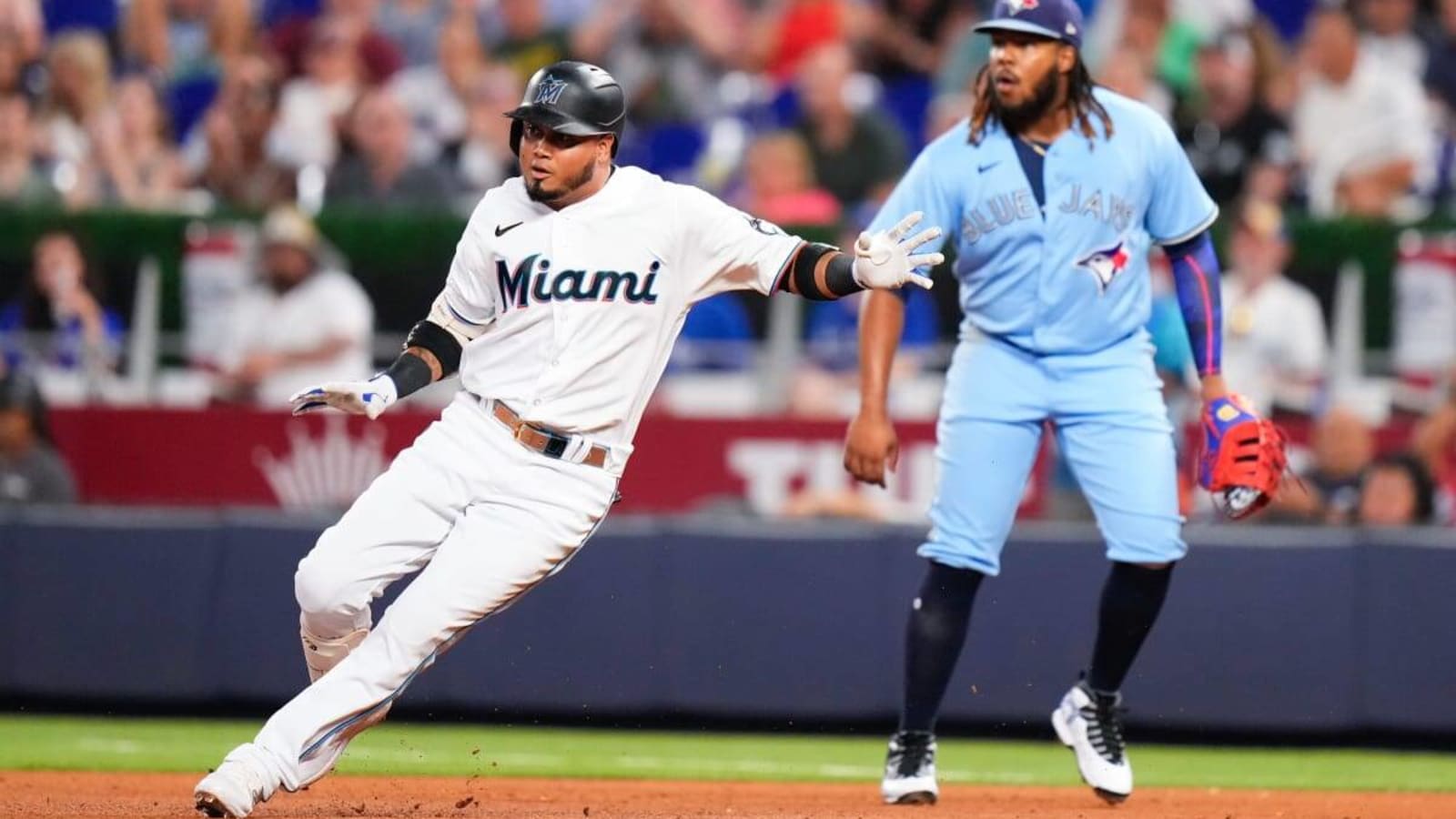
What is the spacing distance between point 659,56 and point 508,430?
741 centimetres

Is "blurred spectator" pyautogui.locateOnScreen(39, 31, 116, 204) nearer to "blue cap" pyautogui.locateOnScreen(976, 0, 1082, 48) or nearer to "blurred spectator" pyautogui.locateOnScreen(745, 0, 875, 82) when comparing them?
"blurred spectator" pyautogui.locateOnScreen(745, 0, 875, 82)

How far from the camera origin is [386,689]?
5.55m

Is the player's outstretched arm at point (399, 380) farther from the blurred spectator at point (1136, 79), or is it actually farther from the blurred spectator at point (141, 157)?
the blurred spectator at point (141, 157)

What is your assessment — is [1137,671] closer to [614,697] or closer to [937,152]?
[614,697]

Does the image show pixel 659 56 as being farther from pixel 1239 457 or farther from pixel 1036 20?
pixel 1239 457

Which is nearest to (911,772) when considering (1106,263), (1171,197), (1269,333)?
(1106,263)

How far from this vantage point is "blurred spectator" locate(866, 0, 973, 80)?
43.0 feet

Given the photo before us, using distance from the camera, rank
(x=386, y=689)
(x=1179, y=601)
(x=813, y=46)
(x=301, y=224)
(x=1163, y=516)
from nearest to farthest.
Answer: (x=386, y=689) → (x=1163, y=516) → (x=1179, y=601) → (x=301, y=224) → (x=813, y=46)

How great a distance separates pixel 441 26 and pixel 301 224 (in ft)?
9.88

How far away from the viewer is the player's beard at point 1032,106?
647 centimetres

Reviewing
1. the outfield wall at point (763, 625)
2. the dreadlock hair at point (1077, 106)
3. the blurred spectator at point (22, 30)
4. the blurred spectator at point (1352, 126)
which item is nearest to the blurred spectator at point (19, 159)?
the blurred spectator at point (22, 30)

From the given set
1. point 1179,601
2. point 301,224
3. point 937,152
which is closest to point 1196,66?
point 1179,601

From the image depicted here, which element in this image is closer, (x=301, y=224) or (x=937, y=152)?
(x=937, y=152)

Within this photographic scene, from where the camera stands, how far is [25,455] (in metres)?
10.1
